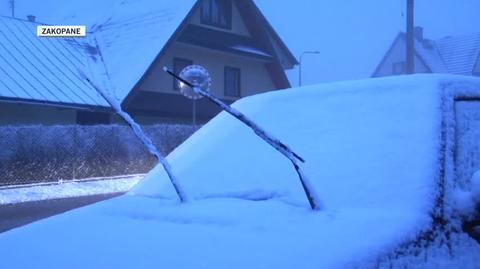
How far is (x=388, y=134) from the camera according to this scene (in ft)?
8.55

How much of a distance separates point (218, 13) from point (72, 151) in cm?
1069

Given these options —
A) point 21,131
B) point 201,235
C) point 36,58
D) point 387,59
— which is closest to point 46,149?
point 21,131

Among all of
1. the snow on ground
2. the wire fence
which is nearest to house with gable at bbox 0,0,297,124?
the wire fence

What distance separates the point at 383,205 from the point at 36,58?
1835cm

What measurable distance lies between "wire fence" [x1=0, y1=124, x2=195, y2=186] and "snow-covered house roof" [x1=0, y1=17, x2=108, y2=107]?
209 centimetres

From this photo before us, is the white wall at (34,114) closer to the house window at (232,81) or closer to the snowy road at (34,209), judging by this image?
the snowy road at (34,209)

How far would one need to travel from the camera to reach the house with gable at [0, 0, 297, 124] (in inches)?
709

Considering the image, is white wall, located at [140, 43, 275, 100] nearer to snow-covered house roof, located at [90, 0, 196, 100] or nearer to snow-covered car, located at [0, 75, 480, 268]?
snow-covered house roof, located at [90, 0, 196, 100]

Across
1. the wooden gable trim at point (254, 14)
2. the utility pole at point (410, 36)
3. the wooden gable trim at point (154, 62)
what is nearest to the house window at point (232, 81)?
the wooden gable trim at point (254, 14)

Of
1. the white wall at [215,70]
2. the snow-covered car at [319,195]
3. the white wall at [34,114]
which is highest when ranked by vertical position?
the snow-covered car at [319,195]

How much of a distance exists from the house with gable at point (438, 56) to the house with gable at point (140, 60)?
1301 centimetres

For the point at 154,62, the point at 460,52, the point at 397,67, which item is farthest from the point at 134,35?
the point at 460,52

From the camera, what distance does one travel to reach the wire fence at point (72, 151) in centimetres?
1416

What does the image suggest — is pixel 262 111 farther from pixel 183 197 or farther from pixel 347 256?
→ pixel 347 256
